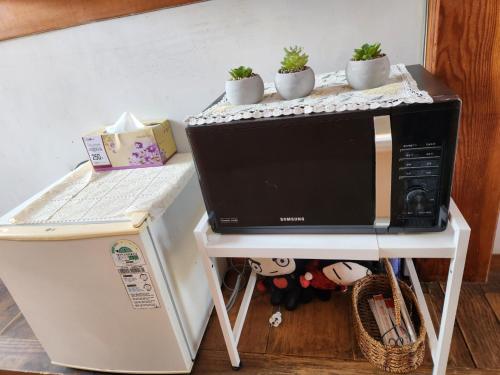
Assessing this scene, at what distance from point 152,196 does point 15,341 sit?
995 mm

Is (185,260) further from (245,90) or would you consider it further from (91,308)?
(245,90)

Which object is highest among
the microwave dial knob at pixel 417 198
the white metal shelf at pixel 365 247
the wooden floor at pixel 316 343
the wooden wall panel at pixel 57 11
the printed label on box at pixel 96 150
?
the wooden wall panel at pixel 57 11

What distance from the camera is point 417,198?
73 centimetres

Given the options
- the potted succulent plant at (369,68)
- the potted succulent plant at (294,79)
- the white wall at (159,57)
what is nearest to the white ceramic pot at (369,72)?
the potted succulent plant at (369,68)

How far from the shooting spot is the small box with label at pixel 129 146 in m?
1.20

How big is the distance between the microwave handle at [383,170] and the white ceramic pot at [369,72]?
5.7 inches

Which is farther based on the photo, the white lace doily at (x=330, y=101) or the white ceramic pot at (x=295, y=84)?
the white ceramic pot at (x=295, y=84)

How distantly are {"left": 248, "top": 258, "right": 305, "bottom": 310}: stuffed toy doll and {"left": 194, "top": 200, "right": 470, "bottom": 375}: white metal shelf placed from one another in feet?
1.12

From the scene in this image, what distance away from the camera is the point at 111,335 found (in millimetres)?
1079

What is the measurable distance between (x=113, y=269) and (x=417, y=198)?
0.81m

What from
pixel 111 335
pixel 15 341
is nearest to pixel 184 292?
pixel 111 335

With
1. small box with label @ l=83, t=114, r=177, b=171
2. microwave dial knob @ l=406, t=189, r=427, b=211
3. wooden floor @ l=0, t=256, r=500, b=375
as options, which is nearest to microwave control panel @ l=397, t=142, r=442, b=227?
microwave dial knob @ l=406, t=189, r=427, b=211

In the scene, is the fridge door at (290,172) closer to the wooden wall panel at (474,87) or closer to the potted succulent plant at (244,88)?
the potted succulent plant at (244,88)

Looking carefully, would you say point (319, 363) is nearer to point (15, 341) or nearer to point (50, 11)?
point (15, 341)
